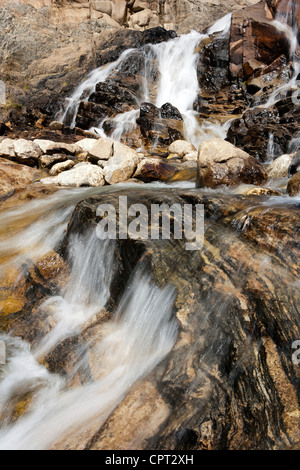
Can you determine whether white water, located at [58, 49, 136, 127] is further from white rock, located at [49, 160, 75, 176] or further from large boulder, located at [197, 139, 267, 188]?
large boulder, located at [197, 139, 267, 188]

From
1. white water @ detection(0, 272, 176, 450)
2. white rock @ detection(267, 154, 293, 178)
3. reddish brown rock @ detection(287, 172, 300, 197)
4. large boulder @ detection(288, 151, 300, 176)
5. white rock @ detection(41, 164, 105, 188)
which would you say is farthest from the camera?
white rock @ detection(41, 164, 105, 188)

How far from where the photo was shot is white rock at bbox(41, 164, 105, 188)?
6.96 m

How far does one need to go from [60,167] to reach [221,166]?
4.80 m

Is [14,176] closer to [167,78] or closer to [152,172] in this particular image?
[152,172]

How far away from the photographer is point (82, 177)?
22.9 ft

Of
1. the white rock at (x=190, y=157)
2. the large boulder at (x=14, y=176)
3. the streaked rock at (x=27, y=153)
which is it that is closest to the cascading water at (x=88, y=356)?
the large boulder at (x=14, y=176)

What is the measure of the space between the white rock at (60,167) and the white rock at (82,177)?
778 millimetres

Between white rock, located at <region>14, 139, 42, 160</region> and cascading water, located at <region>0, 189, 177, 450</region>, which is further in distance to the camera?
white rock, located at <region>14, 139, 42, 160</region>

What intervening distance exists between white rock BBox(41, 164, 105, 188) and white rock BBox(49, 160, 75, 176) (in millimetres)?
778

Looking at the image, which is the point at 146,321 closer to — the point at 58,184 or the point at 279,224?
the point at 279,224

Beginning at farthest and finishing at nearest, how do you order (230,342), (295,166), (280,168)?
(280,168)
(295,166)
(230,342)

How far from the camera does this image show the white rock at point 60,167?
794 centimetres

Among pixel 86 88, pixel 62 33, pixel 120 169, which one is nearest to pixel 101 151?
pixel 120 169

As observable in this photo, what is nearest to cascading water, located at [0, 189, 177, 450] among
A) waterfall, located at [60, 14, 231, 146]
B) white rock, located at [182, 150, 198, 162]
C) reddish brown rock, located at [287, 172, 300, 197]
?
reddish brown rock, located at [287, 172, 300, 197]
